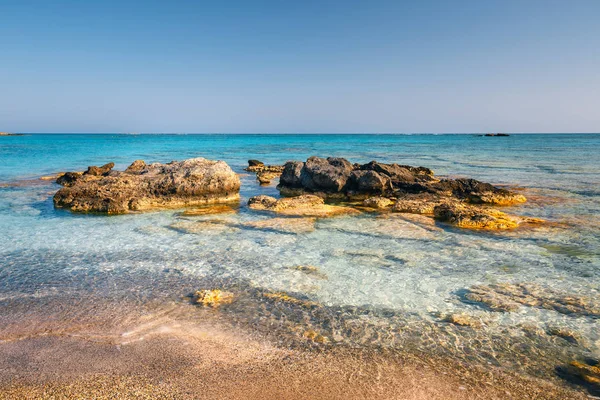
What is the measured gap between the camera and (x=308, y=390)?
4.25 meters

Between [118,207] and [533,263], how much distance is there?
13.0m

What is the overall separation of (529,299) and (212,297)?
5.44m

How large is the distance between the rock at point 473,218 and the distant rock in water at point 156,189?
872 cm

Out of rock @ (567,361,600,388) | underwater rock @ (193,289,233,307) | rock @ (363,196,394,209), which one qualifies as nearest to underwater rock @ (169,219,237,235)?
underwater rock @ (193,289,233,307)

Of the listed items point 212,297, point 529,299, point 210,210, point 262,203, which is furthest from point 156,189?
point 529,299

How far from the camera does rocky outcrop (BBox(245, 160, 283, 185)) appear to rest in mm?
22759

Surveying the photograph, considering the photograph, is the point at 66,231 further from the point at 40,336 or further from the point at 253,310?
the point at 253,310

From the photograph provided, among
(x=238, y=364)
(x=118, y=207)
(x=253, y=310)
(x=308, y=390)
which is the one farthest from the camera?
(x=118, y=207)

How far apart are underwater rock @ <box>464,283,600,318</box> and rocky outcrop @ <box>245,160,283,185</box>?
650 inches

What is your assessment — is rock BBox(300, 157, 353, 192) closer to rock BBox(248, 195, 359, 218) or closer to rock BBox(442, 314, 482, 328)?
rock BBox(248, 195, 359, 218)

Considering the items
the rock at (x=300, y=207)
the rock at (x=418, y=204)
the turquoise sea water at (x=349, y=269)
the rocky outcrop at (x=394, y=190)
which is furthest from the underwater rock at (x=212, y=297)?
the rock at (x=418, y=204)

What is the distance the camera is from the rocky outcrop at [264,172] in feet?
74.7

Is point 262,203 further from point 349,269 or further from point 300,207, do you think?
point 349,269

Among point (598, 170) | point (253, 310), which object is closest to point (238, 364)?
point (253, 310)
